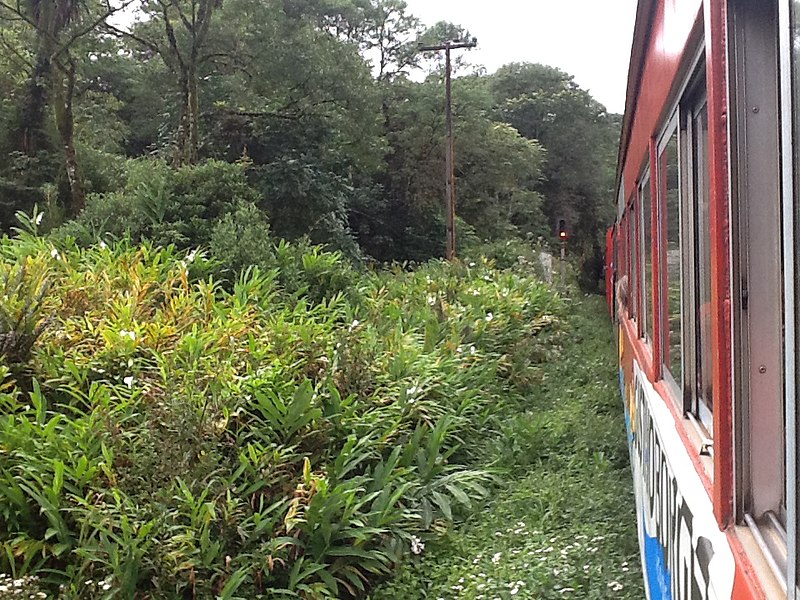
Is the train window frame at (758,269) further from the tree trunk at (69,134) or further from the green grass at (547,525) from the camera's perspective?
the tree trunk at (69,134)

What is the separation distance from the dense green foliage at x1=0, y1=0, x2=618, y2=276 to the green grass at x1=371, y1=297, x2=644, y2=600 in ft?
23.0

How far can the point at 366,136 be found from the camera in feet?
72.2

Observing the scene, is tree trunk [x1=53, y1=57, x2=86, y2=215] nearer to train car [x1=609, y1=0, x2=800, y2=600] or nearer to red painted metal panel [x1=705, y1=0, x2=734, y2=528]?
train car [x1=609, y1=0, x2=800, y2=600]

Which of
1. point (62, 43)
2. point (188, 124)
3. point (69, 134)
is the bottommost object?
point (69, 134)

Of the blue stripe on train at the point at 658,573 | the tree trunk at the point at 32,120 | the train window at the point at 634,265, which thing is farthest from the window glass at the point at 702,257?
the tree trunk at the point at 32,120

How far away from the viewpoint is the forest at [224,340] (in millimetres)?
4320

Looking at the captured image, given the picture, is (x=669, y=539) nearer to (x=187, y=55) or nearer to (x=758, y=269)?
(x=758, y=269)

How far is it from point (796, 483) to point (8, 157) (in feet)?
68.6

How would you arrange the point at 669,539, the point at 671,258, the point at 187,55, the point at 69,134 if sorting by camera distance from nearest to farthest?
the point at 669,539, the point at 671,258, the point at 69,134, the point at 187,55

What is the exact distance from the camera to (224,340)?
250 inches

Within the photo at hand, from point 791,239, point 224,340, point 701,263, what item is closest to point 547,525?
point 224,340

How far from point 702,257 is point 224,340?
5.07 m

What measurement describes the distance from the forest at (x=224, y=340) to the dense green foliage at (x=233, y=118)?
0.25 ft

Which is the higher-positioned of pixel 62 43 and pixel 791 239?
pixel 62 43
